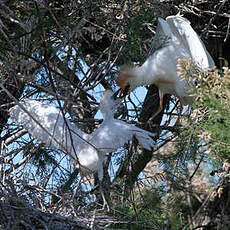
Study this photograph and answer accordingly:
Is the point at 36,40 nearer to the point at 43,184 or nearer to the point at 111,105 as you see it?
the point at 111,105

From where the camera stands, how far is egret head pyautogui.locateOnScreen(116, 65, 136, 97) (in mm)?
2793

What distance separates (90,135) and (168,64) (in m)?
0.78

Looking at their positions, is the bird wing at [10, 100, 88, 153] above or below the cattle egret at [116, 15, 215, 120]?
below

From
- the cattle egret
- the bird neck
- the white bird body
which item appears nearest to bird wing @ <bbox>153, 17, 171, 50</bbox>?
the cattle egret

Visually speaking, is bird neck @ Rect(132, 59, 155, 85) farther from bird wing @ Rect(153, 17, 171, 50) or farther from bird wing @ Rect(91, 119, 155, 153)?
bird wing @ Rect(91, 119, 155, 153)

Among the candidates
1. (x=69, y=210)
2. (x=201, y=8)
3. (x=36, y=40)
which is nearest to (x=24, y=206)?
(x=69, y=210)

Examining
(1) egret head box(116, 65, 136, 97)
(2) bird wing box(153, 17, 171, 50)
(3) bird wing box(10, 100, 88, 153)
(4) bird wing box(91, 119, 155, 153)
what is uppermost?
(2) bird wing box(153, 17, 171, 50)

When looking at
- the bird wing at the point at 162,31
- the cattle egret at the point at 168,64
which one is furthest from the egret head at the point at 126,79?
the bird wing at the point at 162,31

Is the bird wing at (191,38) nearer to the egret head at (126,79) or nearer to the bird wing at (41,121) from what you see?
the egret head at (126,79)

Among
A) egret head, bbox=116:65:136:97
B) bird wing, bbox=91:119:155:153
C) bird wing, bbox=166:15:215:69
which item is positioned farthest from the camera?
egret head, bbox=116:65:136:97

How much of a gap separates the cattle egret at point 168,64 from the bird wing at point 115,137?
0.60 meters

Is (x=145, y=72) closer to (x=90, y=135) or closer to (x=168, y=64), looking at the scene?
(x=168, y=64)

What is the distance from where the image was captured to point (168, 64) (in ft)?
9.37

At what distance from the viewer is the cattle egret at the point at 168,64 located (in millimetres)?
2689
